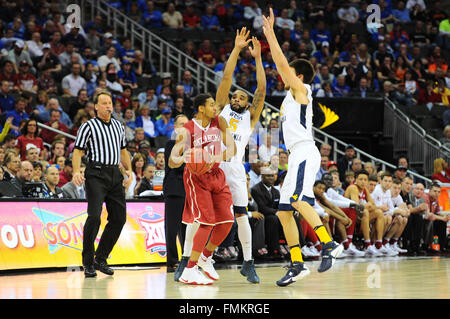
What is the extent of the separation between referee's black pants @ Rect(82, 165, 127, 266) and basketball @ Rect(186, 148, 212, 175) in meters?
1.65

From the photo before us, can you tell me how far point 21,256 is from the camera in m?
9.16

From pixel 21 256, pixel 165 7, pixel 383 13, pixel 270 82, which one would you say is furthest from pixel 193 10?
pixel 21 256

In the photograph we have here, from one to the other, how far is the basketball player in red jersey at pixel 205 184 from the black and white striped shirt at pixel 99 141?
125cm

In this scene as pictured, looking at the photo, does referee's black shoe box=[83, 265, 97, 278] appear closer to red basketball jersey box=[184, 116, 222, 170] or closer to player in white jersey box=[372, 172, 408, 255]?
red basketball jersey box=[184, 116, 222, 170]

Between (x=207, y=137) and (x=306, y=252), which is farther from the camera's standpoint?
(x=306, y=252)

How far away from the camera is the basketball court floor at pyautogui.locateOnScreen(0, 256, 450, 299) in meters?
6.20

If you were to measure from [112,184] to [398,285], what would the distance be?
3.45 meters

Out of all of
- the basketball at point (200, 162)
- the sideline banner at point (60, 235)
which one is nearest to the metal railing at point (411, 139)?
the sideline banner at point (60, 235)

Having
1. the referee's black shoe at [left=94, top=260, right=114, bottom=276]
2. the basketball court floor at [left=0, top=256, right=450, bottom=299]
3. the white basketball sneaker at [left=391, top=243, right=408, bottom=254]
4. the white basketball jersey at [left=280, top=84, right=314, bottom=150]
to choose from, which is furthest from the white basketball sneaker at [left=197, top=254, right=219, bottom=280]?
the white basketball sneaker at [left=391, top=243, right=408, bottom=254]

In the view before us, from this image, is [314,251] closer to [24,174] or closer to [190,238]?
[24,174]

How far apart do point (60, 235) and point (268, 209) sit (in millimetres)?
3667

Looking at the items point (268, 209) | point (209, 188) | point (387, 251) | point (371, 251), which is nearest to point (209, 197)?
point (209, 188)

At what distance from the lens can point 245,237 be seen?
778 cm

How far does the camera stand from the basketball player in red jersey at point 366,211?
44.0 ft
